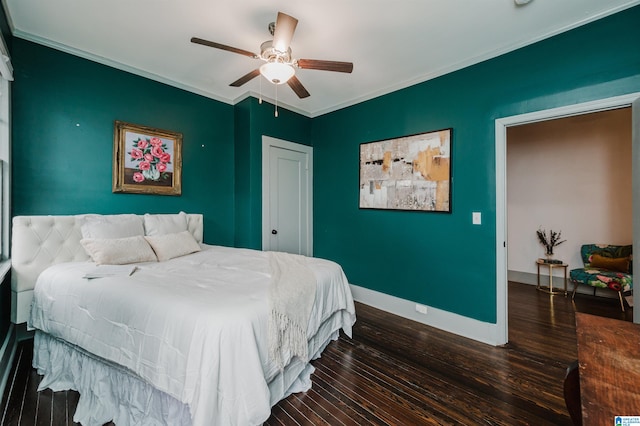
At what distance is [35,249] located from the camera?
2.30m

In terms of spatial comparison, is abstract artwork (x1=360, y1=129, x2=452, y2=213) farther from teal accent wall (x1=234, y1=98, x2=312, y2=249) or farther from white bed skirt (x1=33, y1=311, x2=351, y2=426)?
white bed skirt (x1=33, y1=311, x2=351, y2=426)

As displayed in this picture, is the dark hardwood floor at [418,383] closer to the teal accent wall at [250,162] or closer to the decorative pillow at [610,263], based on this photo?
the decorative pillow at [610,263]

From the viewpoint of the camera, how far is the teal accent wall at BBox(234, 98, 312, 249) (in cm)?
375

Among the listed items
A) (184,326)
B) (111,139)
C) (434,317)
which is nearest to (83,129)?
(111,139)

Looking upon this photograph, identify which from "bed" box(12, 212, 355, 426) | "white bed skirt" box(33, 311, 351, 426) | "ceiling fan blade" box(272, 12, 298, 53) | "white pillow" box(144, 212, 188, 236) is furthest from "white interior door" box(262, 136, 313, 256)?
"white bed skirt" box(33, 311, 351, 426)

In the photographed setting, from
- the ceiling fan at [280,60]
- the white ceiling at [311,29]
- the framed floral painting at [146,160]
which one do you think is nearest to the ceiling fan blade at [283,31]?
the ceiling fan at [280,60]

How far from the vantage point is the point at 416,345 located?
2.62 meters

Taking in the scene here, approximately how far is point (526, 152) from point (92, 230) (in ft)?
20.6

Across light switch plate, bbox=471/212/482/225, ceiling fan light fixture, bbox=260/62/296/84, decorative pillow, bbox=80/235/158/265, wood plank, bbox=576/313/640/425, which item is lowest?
wood plank, bbox=576/313/640/425

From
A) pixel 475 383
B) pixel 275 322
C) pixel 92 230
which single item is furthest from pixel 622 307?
pixel 92 230

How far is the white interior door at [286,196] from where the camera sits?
12.8 feet

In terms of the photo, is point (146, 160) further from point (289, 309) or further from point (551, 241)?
point (551, 241)

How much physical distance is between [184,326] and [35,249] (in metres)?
2.02

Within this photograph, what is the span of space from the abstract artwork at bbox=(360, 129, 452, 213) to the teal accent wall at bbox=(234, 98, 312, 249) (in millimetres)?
1436
